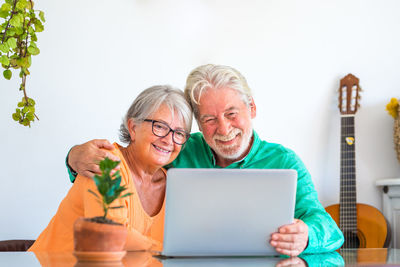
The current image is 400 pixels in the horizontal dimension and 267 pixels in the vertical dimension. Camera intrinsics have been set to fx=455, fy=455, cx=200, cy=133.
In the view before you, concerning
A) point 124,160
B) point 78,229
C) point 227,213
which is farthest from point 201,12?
point 78,229

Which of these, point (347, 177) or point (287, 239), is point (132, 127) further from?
point (347, 177)

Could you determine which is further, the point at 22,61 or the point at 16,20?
the point at 22,61

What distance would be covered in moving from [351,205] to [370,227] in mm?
187

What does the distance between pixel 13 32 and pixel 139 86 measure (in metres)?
1.20

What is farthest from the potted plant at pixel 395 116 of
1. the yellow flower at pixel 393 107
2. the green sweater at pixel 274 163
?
the green sweater at pixel 274 163

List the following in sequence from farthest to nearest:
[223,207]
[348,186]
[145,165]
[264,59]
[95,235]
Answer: [264,59]
[348,186]
[145,165]
[223,207]
[95,235]

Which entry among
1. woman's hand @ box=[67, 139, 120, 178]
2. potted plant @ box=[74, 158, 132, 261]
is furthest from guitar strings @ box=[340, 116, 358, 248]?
potted plant @ box=[74, 158, 132, 261]

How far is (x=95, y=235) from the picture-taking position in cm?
89

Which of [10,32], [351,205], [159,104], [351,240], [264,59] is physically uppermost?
[264,59]

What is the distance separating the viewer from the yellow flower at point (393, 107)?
10.5ft

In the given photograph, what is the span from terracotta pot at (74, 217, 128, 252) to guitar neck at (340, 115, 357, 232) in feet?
8.13

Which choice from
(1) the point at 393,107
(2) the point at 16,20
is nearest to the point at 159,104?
(2) the point at 16,20

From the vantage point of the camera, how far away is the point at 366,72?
3.40 metres

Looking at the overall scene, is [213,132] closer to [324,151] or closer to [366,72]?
[324,151]
